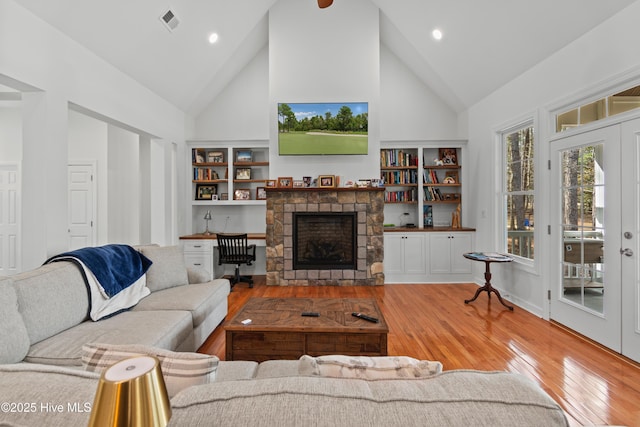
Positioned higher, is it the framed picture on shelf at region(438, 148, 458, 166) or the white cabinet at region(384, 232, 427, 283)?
the framed picture on shelf at region(438, 148, 458, 166)

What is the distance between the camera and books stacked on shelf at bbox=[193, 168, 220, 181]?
587cm

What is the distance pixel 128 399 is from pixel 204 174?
5884 millimetres

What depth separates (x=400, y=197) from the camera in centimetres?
584

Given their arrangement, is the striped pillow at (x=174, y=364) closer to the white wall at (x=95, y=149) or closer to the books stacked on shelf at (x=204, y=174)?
the books stacked on shelf at (x=204, y=174)

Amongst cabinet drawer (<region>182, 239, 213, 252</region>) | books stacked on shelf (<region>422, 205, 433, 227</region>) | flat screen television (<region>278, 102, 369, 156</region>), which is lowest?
cabinet drawer (<region>182, 239, 213, 252</region>)

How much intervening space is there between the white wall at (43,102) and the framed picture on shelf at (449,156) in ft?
16.9

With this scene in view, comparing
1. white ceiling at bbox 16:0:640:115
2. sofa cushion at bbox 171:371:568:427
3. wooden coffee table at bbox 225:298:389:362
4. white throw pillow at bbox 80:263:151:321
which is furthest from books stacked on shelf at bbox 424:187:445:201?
sofa cushion at bbox 171:371:568:427

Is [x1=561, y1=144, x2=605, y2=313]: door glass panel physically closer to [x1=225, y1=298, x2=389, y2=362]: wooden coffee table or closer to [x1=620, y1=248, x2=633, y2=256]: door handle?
[x1=620, y1=248, x2=633, y2=256]: door handle

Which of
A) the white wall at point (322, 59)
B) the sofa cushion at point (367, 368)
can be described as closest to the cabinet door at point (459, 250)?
the white wall at point (322, 59)

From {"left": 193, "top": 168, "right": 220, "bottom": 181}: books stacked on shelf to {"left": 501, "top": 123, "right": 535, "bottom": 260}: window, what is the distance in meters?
4.69

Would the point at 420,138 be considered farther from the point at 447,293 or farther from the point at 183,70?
the point at 183,70

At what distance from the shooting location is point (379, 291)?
4.90 m

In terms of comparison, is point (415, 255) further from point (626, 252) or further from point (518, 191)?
point (626, 252)

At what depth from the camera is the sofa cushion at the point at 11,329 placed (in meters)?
1.68
